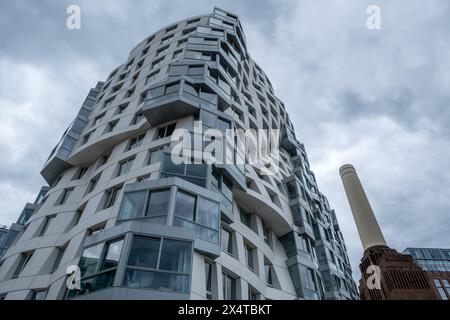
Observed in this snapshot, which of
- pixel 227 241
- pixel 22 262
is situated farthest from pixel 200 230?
pixel 22 262

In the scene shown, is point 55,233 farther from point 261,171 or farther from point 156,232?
point 261,171

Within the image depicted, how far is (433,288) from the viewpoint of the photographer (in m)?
28.3

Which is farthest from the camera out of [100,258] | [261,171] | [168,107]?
[261,171]

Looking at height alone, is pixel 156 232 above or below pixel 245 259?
below

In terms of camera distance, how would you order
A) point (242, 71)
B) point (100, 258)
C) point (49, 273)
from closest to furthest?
point (100, 258), point (49, 273), point (242, 71)

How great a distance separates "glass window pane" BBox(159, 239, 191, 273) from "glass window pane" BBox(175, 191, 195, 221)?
67.2 inches

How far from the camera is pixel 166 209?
44.7 feet

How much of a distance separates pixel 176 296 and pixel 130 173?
9.59 metres

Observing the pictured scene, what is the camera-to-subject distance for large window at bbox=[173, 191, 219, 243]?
13.8 metres

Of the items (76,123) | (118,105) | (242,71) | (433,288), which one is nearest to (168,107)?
→ (118,105)

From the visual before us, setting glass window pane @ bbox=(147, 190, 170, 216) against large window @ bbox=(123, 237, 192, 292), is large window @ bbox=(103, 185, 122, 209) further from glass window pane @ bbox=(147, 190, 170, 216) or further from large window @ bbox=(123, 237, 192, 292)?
large window @ bbox=(123, 237, 192, 292)

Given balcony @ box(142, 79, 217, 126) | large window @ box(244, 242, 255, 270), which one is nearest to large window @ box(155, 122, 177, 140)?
balcony @ box(142, 79, 217, 126)

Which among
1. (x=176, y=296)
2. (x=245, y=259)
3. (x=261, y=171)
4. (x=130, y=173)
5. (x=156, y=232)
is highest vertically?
(x=261, y=171)

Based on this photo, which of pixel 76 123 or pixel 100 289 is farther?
pixel 76 123
